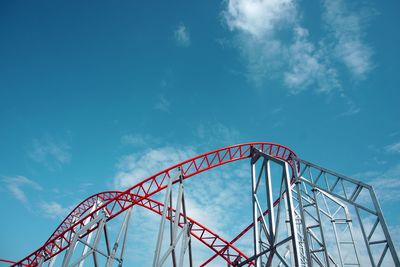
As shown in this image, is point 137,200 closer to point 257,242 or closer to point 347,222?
point 257,242

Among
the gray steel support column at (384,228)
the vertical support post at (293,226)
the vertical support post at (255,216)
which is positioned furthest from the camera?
the vertical support post at (255,216)

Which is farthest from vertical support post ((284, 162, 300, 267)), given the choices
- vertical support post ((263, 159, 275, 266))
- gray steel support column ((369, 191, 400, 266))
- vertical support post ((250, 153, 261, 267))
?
gray steel support column ((369, 191, 400, 266))

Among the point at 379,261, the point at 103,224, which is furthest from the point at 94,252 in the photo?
the point at 379,261

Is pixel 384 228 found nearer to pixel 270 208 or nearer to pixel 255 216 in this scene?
pixel 270 208

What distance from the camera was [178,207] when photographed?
31.7 feet

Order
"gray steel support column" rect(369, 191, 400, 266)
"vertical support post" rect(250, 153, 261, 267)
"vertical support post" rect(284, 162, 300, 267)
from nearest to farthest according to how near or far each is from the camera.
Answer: "vertical support post" rect(284, 162, 300, 267) → "gray steel support column" rect(369, 191, 400, 266) → "vertical support post" rect(250, 153, 261, 267)

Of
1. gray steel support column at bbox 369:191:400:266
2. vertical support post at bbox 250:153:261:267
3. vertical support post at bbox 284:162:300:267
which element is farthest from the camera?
vertical support post at bbox 250:153:261:267

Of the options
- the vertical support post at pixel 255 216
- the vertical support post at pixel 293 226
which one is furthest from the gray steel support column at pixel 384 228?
the vertical support post at pixel 255 216

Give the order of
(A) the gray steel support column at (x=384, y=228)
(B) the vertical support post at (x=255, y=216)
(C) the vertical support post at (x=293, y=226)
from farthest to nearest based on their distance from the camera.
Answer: (B) the vertical support post at (x=255, y=216)
(A) the gray steel support column at (x=384, y=228)
(C) the vertical support post at (x=293, y=226)

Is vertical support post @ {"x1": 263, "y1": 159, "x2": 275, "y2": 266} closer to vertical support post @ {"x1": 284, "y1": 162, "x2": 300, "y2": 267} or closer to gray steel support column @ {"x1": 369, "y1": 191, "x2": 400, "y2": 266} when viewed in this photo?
vertical support post @ {"x1": 284, "y1": 162, "x2": 300, "y2": 267}

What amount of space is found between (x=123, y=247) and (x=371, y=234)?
1044 centimetres

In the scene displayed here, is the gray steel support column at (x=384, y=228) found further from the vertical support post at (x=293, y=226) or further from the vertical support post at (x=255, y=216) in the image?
the vertical support post at (x=255, y=216)

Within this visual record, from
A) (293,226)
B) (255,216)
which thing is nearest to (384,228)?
(293,226)

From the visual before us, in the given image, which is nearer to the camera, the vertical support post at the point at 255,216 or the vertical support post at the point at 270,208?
the vertical support post at the point at 270,208
